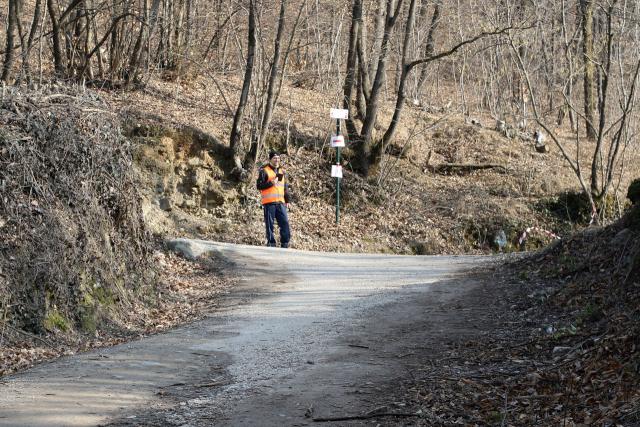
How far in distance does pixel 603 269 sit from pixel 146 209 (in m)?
12.1

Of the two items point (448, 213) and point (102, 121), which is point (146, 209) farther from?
point (448, 213)

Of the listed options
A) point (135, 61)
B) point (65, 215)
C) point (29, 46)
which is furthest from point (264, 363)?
point (135, 61)

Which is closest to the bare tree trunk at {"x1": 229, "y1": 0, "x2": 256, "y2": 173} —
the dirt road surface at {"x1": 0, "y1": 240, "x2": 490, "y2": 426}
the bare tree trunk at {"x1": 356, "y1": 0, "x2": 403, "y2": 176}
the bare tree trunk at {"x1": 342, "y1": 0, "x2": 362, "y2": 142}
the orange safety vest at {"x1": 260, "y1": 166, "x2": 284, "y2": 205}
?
the orange safety vest at {"x1": 260, "y1": 166, "x2": 284, "y2": 205}

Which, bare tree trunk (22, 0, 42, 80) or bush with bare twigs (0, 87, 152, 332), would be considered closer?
bush with bare twigs (0, 87, 152, 332)

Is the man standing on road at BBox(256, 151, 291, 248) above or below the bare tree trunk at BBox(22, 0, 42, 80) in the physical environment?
below

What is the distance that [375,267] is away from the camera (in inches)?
602

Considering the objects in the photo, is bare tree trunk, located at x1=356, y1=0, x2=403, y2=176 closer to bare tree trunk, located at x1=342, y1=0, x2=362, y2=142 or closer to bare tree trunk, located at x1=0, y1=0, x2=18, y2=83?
bare tree trunk, located at x1=342, y1=0, x2=362, y2=142

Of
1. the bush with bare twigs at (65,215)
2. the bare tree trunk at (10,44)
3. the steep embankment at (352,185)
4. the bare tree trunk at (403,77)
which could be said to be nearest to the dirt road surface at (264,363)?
the bush with bare twigs at (65,215)

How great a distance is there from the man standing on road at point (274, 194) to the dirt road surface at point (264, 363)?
4.79 metres

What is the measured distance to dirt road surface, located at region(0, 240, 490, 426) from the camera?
623 centimetres

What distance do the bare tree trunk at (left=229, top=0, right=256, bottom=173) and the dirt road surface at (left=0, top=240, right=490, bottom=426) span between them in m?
9.25

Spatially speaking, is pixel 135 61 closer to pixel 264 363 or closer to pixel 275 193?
pixel 275 193

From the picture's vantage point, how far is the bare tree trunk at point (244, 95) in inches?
841

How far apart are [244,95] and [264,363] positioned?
48.0ft
